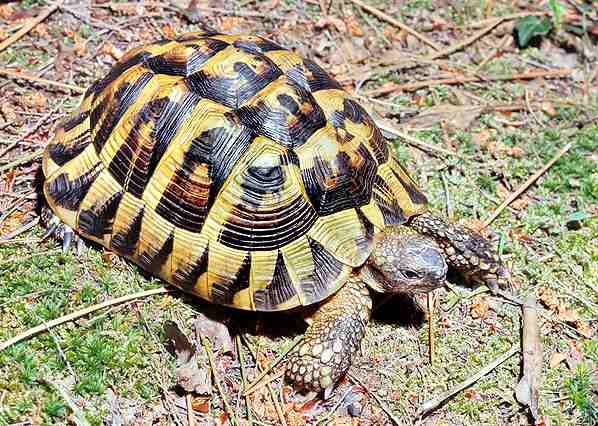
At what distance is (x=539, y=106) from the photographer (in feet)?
17.1

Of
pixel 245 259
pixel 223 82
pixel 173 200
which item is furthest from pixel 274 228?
pixel 223 82

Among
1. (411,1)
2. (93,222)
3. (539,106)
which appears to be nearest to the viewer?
(93,222)

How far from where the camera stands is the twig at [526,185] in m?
4.52

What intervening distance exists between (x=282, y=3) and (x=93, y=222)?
251cm

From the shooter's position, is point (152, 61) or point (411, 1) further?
point (411, 1)

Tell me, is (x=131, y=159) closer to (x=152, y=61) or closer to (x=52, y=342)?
(x=152, y=61)

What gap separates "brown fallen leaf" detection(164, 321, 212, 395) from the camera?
11.4 feet

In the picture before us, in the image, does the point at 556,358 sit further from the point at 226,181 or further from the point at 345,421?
the point at 226,181

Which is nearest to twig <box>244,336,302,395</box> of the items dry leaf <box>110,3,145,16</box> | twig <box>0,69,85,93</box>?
twig <box>0,69,85,93</box>

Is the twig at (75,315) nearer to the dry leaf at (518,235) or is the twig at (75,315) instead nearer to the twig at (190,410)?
the twig at (190,410)

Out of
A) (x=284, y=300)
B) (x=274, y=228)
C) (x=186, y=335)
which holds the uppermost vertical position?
(x=274, y=228)

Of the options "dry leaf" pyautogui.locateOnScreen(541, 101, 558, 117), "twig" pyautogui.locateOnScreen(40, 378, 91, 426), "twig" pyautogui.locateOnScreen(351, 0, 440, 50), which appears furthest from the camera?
"twig" pyautogui.locateOnScreen(351, 0, 440, 50)

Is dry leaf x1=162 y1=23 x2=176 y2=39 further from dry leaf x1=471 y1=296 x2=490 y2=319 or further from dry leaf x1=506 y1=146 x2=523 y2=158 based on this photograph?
dry leaf x1=471 y1=296 x2=490 y2=319

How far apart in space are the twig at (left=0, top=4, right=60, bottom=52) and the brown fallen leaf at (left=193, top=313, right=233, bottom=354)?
2.30 metres
